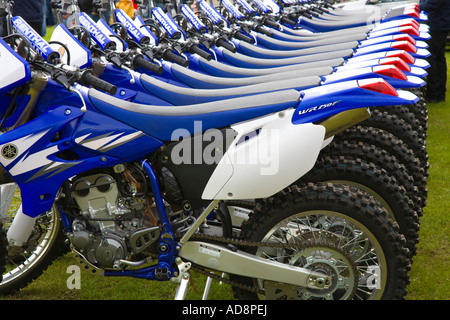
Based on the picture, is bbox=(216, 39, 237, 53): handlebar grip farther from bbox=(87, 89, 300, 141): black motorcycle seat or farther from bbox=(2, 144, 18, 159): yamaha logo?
bbox=(2, 144, 18, 159): yamaha logo

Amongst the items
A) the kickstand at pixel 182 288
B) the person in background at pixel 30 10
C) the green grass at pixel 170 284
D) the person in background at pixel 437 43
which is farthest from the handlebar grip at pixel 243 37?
the person in background at pixel 437 43

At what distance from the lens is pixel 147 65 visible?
3400 millimetres

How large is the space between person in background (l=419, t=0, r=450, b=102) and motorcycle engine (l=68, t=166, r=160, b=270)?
6.62 meters

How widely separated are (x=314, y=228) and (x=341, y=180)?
0.30 m

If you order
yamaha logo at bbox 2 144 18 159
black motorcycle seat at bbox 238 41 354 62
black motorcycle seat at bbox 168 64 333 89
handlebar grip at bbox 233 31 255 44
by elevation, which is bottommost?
yamaha logo at bbox 2 144 18 159

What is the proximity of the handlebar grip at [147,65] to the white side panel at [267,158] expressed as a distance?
911 millimetres

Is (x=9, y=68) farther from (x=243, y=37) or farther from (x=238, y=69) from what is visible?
(x=243, y=37)

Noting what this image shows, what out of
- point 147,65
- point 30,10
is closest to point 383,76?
point 147,65

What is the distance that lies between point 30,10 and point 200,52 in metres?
4.33

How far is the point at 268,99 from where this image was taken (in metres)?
2.67

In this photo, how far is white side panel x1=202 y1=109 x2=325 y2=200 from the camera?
2.58 metres

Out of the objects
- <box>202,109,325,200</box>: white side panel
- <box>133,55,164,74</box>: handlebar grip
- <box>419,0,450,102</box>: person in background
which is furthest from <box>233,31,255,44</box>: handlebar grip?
<box>419,0,450,102</box>: person in background

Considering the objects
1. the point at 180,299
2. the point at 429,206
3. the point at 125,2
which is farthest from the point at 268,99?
the point at 125,2
